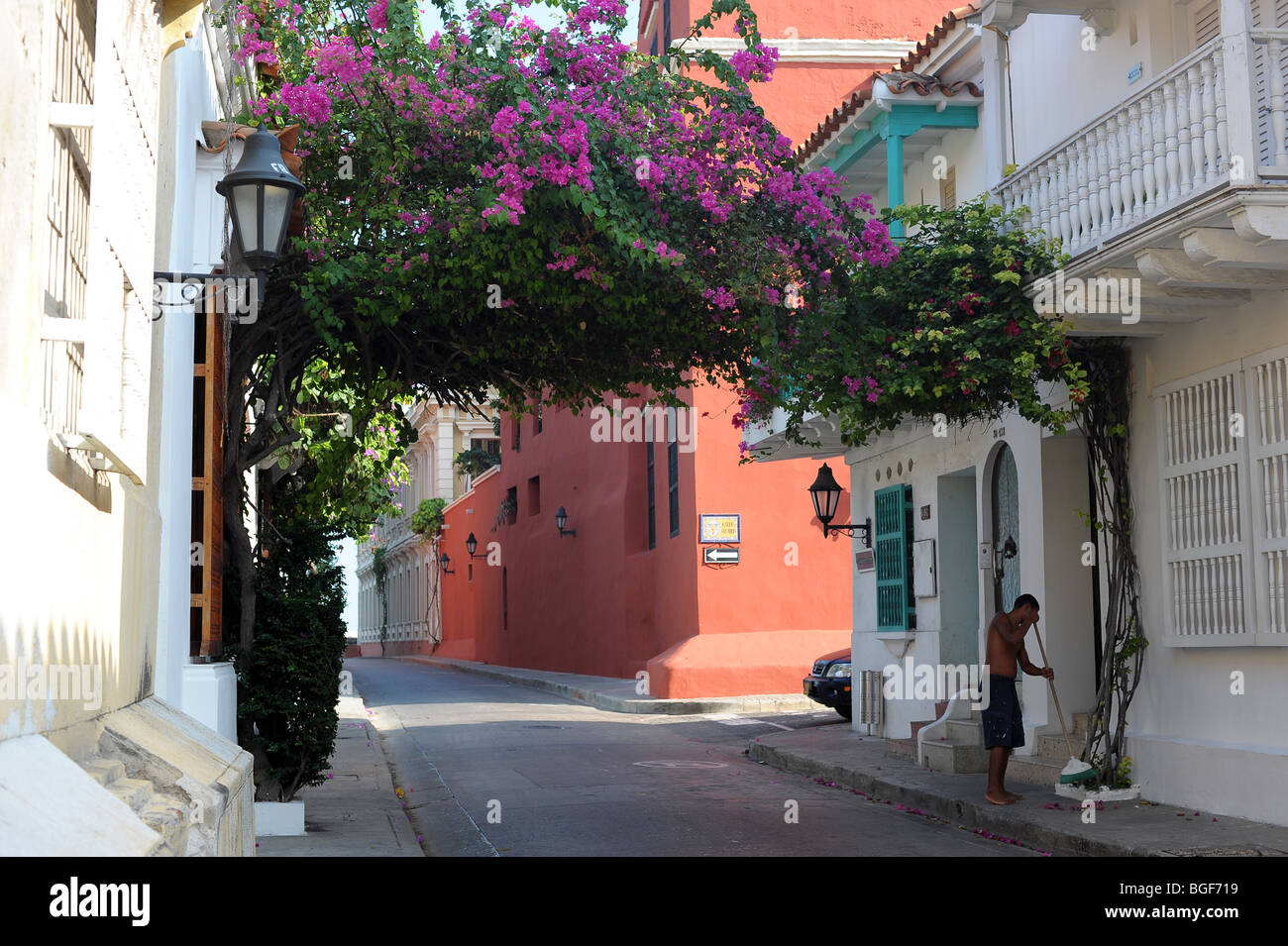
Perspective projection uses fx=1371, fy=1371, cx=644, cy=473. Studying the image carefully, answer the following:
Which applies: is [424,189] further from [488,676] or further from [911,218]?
[488,676]

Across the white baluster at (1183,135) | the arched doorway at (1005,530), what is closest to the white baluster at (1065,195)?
the white baluster at (1183,135)

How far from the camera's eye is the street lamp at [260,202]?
22.0 ft

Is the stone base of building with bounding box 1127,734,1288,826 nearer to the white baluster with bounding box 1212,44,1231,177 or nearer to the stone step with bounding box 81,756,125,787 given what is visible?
the white baluster with bounding box 1212,44,1231,177

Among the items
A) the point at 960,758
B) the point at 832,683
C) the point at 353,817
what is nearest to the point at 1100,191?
the point at 960,758

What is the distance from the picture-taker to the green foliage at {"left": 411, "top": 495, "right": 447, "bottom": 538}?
160 feet

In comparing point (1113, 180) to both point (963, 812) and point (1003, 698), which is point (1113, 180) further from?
point (963, 812)

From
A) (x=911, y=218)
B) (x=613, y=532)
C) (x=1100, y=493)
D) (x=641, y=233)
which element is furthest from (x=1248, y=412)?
(x=613, y=532)

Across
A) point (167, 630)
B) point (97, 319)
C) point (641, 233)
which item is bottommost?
point (167, 630)

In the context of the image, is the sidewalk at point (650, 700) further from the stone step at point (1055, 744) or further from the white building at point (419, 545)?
the white building at point (419, 545)

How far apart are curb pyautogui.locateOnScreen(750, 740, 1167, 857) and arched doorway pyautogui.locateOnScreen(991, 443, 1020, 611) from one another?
91.8 inches

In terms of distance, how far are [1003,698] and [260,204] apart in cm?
662

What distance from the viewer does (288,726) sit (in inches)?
369

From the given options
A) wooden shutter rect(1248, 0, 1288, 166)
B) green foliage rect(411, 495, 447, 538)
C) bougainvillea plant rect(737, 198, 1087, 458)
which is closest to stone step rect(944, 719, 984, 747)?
bougainvillea plant rect(737, 198, 1087, 458)
